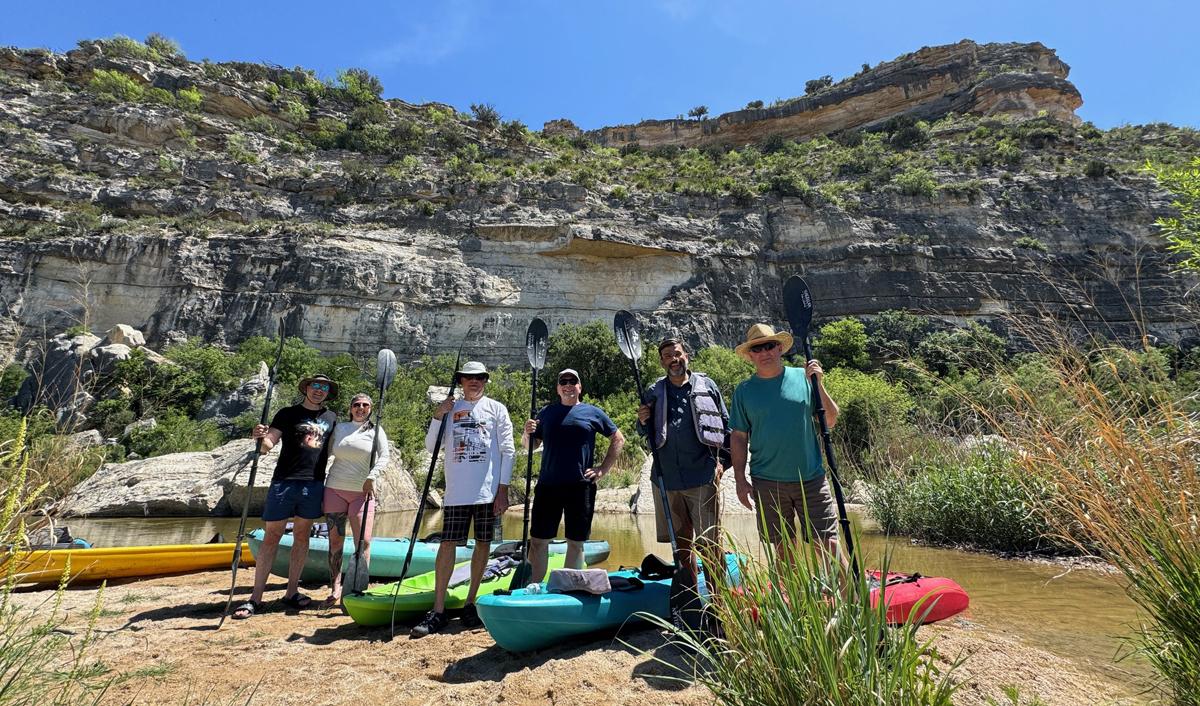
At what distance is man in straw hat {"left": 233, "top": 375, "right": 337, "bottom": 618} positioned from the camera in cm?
429

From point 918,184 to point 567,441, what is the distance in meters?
31.6

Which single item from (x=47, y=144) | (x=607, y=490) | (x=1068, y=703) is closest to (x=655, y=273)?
(x=607, y=490)

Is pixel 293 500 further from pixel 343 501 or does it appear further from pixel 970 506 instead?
pixel 970 506

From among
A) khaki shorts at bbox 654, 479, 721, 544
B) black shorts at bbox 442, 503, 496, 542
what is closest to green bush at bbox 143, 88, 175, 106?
black shorts at bbox 442, 503, 496, 542

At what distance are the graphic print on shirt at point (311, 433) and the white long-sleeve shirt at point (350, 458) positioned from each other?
142 mm

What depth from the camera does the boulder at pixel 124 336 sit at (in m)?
20.2

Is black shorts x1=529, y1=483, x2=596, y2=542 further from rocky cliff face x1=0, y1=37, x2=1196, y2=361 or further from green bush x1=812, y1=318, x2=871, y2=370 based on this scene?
green bush x1=812, y1=318, x2=871, y2=370

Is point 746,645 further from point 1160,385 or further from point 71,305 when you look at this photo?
point 71,305

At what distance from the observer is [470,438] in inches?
156

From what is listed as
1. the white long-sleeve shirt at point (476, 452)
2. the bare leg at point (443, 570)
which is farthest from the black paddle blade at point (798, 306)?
the bare leg at point (443, 570)

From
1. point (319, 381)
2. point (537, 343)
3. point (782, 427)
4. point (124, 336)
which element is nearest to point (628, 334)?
point (537, 343)

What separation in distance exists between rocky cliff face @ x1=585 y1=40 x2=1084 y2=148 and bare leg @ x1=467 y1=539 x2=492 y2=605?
155 feet

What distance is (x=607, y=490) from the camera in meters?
14.0

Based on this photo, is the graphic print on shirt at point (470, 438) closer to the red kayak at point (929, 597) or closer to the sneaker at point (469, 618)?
the sneaker at point (469, 618)
